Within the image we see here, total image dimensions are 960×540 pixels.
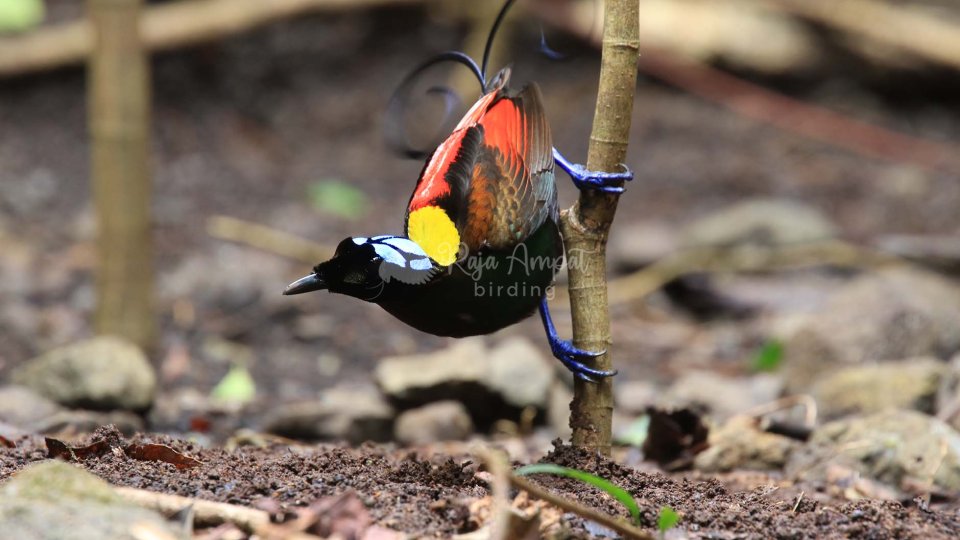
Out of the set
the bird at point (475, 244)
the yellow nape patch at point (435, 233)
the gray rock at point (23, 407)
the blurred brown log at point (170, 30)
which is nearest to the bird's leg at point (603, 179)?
the bird at point (475, 244)

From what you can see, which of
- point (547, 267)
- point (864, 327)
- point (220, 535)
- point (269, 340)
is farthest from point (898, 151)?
point (220, 535)

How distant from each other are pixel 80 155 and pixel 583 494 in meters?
6.69

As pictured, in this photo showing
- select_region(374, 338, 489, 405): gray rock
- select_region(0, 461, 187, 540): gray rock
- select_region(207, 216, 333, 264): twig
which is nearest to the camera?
select_region(0, 461, 187, 540): gray rock

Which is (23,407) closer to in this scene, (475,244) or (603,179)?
(475,244)

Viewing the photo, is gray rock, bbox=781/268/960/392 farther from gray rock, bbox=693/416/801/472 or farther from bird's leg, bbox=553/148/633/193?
bird's leg, bbox=553/148/633/193

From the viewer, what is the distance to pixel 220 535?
197 centimetres

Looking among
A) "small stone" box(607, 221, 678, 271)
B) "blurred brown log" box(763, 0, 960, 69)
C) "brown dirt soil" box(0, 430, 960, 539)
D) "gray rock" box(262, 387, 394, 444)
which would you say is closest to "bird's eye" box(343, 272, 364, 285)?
"brown dirt soil" box(0, 430, 960, 539)

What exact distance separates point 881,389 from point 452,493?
7.25 feet

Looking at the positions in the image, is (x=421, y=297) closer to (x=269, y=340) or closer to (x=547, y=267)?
(x=547, y=267)

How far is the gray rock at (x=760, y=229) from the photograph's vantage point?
678 cm

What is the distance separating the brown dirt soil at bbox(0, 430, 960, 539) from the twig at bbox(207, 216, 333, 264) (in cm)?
414

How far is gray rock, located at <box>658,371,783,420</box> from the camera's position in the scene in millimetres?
4389

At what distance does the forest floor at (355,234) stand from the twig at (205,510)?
4.0 inches

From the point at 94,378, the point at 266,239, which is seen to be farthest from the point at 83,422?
the point at 266,239
